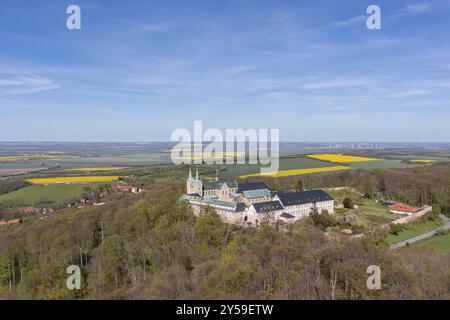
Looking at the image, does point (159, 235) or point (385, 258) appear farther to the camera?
point (159, 235)

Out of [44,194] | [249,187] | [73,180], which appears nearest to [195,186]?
[249,187]

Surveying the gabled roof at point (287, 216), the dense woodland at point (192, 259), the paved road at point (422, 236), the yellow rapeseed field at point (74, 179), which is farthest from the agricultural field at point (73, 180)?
the paved road at point (422, 236)

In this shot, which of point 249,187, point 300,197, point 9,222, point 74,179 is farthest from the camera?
point 74,179

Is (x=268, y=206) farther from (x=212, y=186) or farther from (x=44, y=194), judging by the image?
(x=44, y=194)
